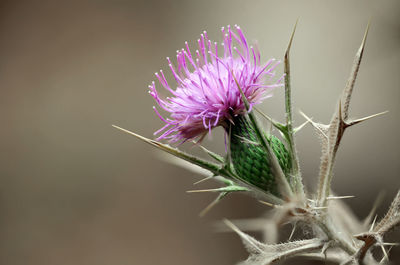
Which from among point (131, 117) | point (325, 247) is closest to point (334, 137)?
point (325, 247)

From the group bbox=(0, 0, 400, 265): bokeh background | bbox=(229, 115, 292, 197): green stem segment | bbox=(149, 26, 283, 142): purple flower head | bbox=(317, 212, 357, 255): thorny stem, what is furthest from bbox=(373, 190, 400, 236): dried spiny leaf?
bbox=(0, 0, 400, 265): bokeh background

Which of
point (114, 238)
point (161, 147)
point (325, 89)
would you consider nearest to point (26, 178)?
point (114, 238)

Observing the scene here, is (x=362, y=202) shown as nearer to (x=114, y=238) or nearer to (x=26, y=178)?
(x=114, y=238)

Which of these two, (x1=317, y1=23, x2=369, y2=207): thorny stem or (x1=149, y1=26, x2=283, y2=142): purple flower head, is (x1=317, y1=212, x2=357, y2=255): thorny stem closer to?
(x1=317, y1=23, x2=369, y2=207): thorny stem

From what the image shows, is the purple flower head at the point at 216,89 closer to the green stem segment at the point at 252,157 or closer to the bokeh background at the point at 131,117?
the green stem segment at the point at 252,157

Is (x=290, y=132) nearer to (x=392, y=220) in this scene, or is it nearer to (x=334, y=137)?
(x=334, y=137)

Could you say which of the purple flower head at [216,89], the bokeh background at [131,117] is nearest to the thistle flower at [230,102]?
the purple flower head at [216,89]
